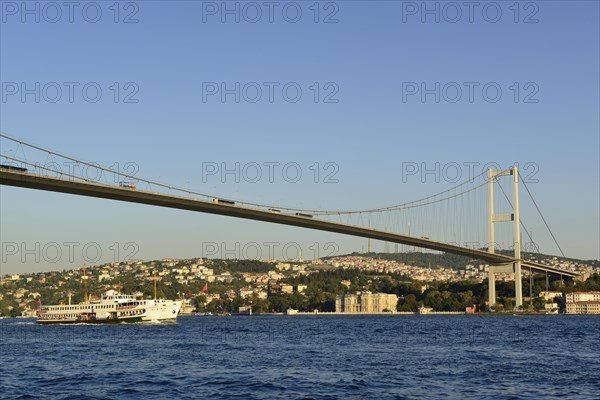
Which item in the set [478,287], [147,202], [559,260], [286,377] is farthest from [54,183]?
[559,260]

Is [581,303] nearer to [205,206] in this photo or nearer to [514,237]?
[514,237]

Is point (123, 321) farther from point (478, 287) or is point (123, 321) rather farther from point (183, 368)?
point (478, 287)

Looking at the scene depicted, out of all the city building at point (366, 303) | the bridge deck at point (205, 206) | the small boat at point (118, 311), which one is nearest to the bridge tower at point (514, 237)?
the bridge deck at point (205, 206)

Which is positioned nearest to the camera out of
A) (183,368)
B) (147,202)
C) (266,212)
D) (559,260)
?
(183,368)

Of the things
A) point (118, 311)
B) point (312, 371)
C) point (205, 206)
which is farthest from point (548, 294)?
point (312, 371)

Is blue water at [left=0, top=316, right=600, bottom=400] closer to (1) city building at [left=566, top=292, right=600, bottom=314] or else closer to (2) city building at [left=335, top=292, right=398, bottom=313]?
(1) city building at [left=566, top=292, right=600, bottom=314]
